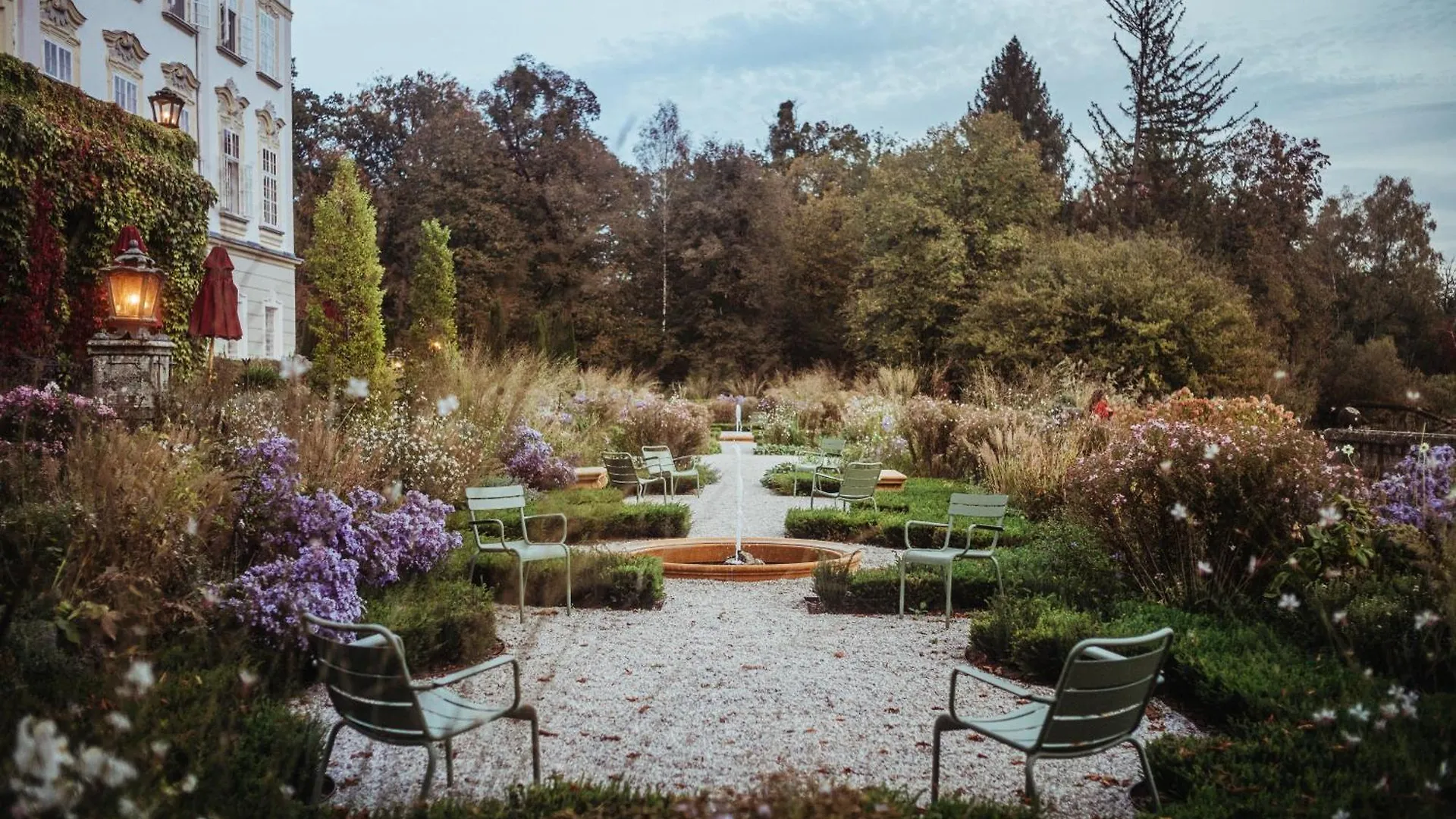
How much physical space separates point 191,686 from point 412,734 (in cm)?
92

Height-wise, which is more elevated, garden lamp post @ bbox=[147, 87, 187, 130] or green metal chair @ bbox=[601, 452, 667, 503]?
garden lamp post @ bbox=[147, 87, 187, 130]

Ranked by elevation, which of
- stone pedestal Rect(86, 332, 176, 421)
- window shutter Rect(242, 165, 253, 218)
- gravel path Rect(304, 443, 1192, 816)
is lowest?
gravel path Rect(304, 443, 1192, 816)

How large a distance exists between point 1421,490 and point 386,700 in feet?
14.4

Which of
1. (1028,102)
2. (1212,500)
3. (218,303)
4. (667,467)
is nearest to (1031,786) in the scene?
(1212,500)

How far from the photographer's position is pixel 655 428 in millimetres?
14727

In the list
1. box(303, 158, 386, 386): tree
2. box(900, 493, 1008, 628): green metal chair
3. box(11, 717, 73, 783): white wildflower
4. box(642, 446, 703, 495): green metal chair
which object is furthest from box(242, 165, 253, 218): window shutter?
box(11, 717, 73, 783): white wildflower

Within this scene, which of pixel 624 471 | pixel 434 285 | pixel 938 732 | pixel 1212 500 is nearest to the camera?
pixel 938 732

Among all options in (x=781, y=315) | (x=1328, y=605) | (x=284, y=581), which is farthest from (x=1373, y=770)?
(x=781, y=315)

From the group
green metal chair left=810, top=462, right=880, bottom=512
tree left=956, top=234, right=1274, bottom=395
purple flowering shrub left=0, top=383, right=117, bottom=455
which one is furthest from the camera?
tree left=956, top=234, right=1274, bottom=395

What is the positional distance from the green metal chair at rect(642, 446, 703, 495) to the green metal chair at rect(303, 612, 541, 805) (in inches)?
321

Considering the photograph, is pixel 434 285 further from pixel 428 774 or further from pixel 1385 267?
pixel 1385 267

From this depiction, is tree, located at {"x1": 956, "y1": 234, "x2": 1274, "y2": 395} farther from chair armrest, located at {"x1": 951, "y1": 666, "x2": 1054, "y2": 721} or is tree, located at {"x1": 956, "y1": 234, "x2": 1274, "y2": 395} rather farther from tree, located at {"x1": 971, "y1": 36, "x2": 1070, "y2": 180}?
tree, located at {"x1": 971, "y1": 36, "x2": 1070, "y2": 180}

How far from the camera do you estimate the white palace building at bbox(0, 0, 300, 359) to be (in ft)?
45.6

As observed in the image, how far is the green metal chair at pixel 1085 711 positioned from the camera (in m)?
2.91
